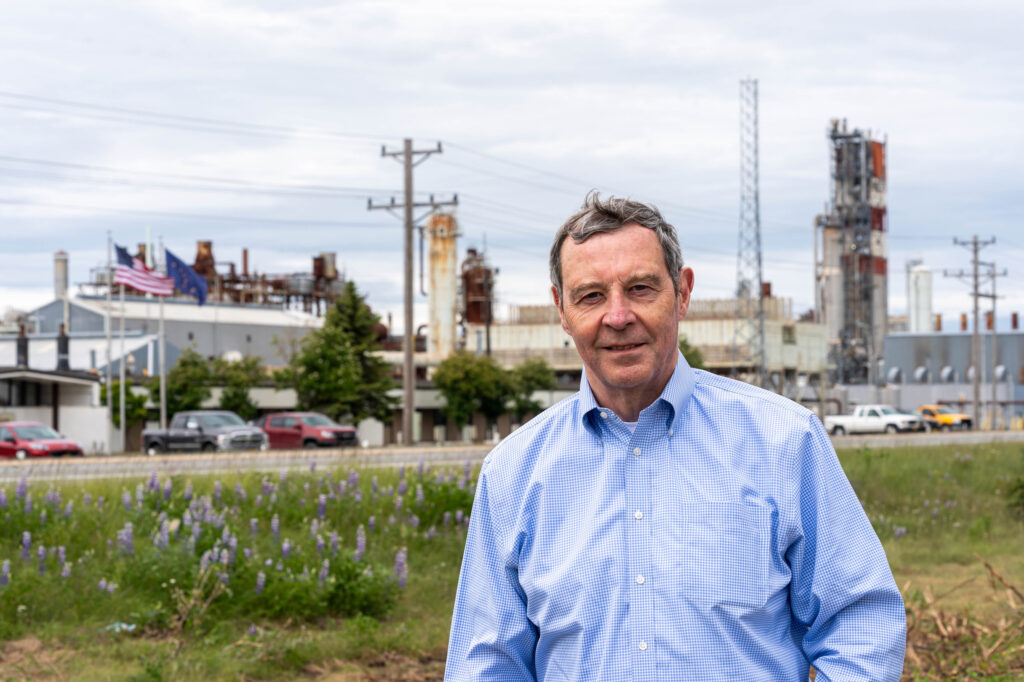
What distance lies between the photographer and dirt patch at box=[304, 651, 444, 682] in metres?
8.79

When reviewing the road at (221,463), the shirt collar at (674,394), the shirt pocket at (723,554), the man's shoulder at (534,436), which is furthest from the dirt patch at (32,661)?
the shirt pocket at (723,554)

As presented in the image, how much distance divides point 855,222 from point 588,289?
12047 centimetres

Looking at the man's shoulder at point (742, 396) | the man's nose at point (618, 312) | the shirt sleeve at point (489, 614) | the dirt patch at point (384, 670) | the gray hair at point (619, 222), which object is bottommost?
the dirt patch at point (384, 670)

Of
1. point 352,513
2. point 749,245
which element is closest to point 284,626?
point 352,513

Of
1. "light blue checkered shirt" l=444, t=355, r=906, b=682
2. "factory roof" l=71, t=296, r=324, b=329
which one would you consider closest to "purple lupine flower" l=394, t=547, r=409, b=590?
"light blue checkered shirt" l=444, t=355, r=906, b=682

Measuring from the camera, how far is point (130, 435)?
167 feet

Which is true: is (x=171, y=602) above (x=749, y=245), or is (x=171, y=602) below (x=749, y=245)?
below

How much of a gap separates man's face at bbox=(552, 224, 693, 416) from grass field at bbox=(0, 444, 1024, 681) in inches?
213

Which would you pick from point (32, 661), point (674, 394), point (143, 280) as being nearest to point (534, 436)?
point (674, 394)

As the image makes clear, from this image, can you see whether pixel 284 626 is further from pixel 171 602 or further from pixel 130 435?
pixel 130 435

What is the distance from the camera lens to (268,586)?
10.4 m

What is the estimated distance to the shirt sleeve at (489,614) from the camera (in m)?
3.15

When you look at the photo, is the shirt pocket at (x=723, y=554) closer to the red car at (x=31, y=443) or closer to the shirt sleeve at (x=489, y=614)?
the shirt sleeve at (x=489, y=614)

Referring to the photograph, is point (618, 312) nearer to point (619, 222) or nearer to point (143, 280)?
point (619, 222)
